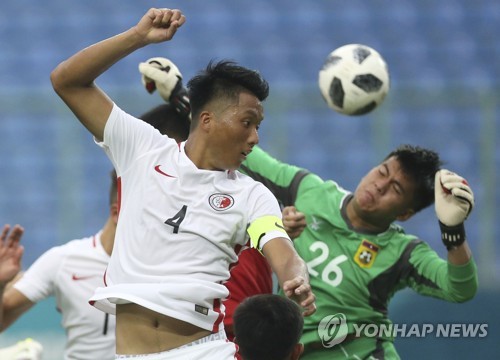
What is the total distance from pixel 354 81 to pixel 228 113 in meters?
1.76

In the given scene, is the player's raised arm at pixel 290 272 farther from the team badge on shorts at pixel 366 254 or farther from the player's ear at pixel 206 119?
the team badge on shorts at pixel 366 254

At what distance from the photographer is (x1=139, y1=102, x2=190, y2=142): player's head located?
17.5ft

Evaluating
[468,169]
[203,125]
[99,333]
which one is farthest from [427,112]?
[203,125]

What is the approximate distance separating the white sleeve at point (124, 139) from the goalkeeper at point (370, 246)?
1475mm

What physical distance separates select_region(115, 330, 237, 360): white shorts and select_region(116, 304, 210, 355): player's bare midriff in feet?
0.06

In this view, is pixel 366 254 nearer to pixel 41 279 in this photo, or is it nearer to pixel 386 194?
pixel 386 194

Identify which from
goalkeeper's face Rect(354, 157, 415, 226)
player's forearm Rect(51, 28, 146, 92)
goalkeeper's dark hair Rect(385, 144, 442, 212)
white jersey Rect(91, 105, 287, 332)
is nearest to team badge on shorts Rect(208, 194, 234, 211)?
white jersey Rect(91, 105, 287, 332)

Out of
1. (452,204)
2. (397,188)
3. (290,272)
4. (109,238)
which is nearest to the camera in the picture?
(290,272)

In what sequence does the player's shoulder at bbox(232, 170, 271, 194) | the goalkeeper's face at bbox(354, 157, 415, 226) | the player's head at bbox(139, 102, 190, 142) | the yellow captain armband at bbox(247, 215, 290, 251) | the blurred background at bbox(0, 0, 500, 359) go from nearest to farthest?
1. the yellow captain armband at bbox(247, 215, 290, 251)
2. the player's shoulder at bbox(232, 170, 271, 194)
3. the player's head at bbox(139, 102, 190, 142)
4. the goalkeeper's face at bbox(354, 157, 415, 226)
5. the blurred background at bbox(0, 0, 500, 359)

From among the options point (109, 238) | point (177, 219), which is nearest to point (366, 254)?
point (109, 238)

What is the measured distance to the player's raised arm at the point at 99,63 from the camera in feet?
13.2

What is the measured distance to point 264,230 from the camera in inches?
152

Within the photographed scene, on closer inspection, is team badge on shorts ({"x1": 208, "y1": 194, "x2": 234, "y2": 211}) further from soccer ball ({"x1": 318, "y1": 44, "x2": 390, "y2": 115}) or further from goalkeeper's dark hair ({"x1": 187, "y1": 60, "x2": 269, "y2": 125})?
soccer ball ({"x1": 318, "y1": 44, "x2": 390, "y2": 115})

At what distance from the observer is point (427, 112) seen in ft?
30.7
